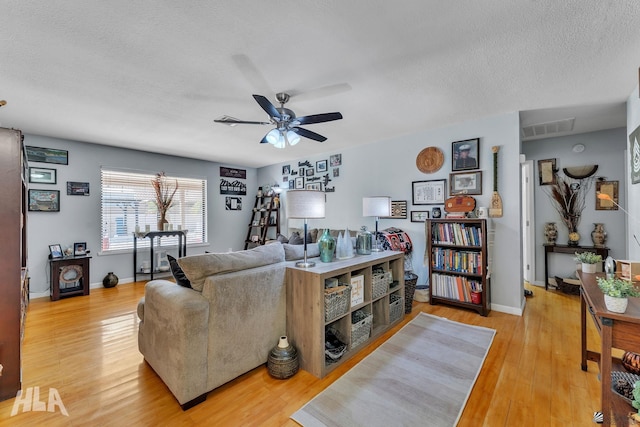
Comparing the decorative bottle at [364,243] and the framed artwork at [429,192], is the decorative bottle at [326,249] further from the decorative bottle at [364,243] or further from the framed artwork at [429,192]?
the framed artwork at [429,192]

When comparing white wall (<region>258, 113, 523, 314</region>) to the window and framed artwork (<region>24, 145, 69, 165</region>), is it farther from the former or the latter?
framed artwork (<region>24, 145, 69, 165</region>)

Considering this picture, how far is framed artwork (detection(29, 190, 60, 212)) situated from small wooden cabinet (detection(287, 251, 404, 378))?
426 centimetres

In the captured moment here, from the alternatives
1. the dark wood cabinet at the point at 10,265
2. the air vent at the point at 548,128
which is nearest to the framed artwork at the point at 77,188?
the dark wood cabinet at the point at 10,265

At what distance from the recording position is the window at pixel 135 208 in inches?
178

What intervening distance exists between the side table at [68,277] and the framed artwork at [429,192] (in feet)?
16.4

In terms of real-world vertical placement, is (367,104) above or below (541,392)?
above

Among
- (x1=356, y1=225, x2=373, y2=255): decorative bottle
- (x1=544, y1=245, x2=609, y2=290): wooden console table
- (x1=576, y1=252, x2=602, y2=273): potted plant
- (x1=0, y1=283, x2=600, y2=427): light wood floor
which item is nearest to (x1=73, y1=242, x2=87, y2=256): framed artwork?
(x1=0, y1=283, x2=600, y2=427): light wood floor

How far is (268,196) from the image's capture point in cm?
630

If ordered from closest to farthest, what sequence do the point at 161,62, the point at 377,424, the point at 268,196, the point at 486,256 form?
the point at 377,424 → the point at 161,62 → the point at 486,256 → the point at 268,196

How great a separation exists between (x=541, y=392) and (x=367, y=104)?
2776mm

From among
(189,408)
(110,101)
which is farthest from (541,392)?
(110,101)

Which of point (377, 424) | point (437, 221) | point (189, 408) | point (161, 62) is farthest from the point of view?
point (437, 221)

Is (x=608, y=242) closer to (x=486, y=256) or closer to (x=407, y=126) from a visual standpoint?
(x=486, y=256)

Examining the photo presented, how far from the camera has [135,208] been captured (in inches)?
189
